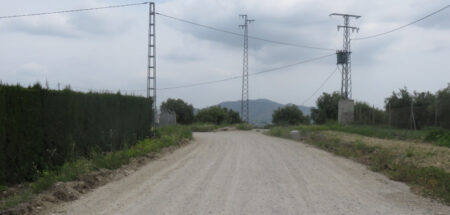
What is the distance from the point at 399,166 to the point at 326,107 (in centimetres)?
5147

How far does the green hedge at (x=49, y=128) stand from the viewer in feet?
32.3

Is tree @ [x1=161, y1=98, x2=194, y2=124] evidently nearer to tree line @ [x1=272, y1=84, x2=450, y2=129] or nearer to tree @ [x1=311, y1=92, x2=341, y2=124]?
tree @ [x1=311, y1=92, x2=341, y2=124]

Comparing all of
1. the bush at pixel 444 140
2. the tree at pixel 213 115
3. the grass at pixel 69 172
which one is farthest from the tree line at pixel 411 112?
the tree at pixel 213 115

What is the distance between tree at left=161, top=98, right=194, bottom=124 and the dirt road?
7472 cm

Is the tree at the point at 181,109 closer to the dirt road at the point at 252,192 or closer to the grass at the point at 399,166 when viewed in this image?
the grass at the point at 399,166

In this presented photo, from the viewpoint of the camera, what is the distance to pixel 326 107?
63531mm

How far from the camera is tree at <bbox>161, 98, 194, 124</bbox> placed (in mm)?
88188

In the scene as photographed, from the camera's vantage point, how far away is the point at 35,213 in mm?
7414

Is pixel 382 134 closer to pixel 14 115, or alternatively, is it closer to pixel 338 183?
pixel 338 183

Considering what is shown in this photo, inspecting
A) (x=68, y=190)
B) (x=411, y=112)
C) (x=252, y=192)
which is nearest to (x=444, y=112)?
(x=411, y=112)

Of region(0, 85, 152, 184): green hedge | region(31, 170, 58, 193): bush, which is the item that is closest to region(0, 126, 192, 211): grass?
region(31, 170, 58, 193): bush

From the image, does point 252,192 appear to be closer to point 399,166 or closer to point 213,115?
point 399,166

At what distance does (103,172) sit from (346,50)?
34.5 meters

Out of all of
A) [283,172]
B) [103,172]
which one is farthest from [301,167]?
Answer: [103,172]
